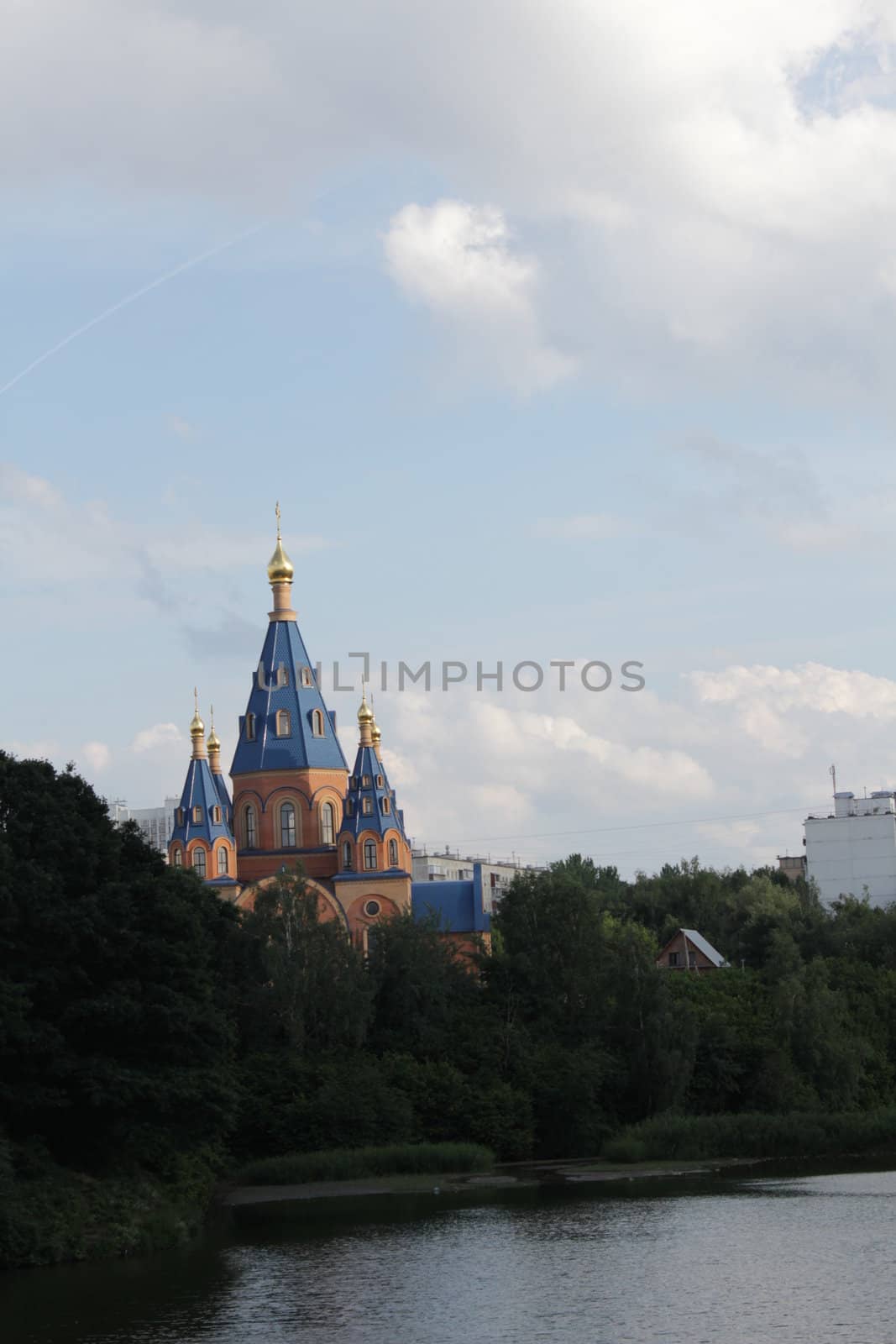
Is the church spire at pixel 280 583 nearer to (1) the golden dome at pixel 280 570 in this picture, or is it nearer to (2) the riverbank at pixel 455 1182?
(1) the golden dome at pixel 280 570

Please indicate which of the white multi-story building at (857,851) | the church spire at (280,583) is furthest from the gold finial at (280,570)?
the white multi-story building at (857,851)

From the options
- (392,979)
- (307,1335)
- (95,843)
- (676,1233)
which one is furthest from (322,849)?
(307,1335)

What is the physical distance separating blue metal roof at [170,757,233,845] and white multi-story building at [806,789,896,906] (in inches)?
1923

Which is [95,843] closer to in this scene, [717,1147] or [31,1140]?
[31,1140]

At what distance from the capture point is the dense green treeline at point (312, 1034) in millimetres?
34875

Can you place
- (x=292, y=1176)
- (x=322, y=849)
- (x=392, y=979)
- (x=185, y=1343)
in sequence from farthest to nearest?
(x=322, y=849)
(x=392, y=979)
(x=292, y=1176)
(x=185, y=1343)

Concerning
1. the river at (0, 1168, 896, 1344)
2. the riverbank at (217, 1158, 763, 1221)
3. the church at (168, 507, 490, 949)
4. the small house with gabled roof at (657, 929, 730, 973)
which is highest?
the church at (168, 507, 490, 949)

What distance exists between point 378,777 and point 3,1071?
3429 centimetres

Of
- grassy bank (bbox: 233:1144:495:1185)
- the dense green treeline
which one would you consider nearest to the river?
the dense green treeline

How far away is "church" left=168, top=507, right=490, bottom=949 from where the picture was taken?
6662 centimetres

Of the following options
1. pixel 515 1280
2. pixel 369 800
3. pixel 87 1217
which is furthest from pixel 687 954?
pixel 515 1280

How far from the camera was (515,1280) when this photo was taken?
28.3 m

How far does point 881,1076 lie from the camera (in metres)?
58.8

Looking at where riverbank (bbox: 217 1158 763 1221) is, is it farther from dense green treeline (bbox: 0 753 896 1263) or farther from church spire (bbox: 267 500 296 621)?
church spire (bbox: 267 500 296 621)
